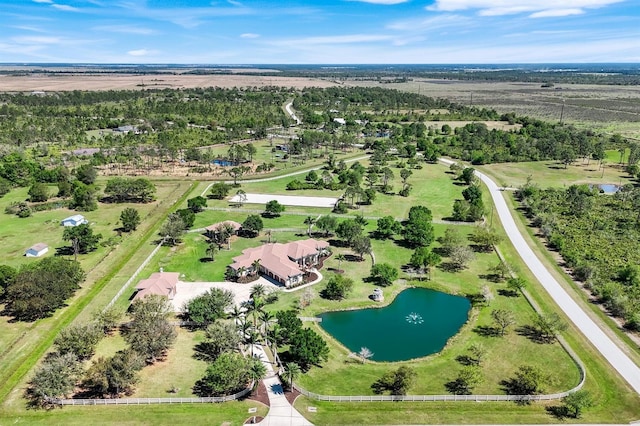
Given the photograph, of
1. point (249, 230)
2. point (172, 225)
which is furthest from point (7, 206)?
point (249, 230)

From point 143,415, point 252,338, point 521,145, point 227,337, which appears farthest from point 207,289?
point 521,145

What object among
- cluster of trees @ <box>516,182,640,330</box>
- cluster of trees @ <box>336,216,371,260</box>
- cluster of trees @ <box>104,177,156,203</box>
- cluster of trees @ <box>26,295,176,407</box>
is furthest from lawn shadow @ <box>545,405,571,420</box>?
cluster of trees @ <box>104,177,156,203</box>

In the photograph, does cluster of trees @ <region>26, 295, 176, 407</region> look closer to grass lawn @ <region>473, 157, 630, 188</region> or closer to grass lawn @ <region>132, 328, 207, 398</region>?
grass lawn @ <region>132, 328, 207, 398</region>

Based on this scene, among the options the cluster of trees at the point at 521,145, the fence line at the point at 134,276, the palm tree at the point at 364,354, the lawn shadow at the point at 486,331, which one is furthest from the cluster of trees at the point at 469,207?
the fence line at the point at 134,276

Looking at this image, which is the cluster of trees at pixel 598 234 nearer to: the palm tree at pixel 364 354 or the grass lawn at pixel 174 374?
the palm tree at pixel 364 354

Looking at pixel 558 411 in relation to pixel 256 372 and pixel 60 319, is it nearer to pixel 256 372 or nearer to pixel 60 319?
pixel 256 372

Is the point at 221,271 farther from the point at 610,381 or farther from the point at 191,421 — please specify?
the point at 610,381
